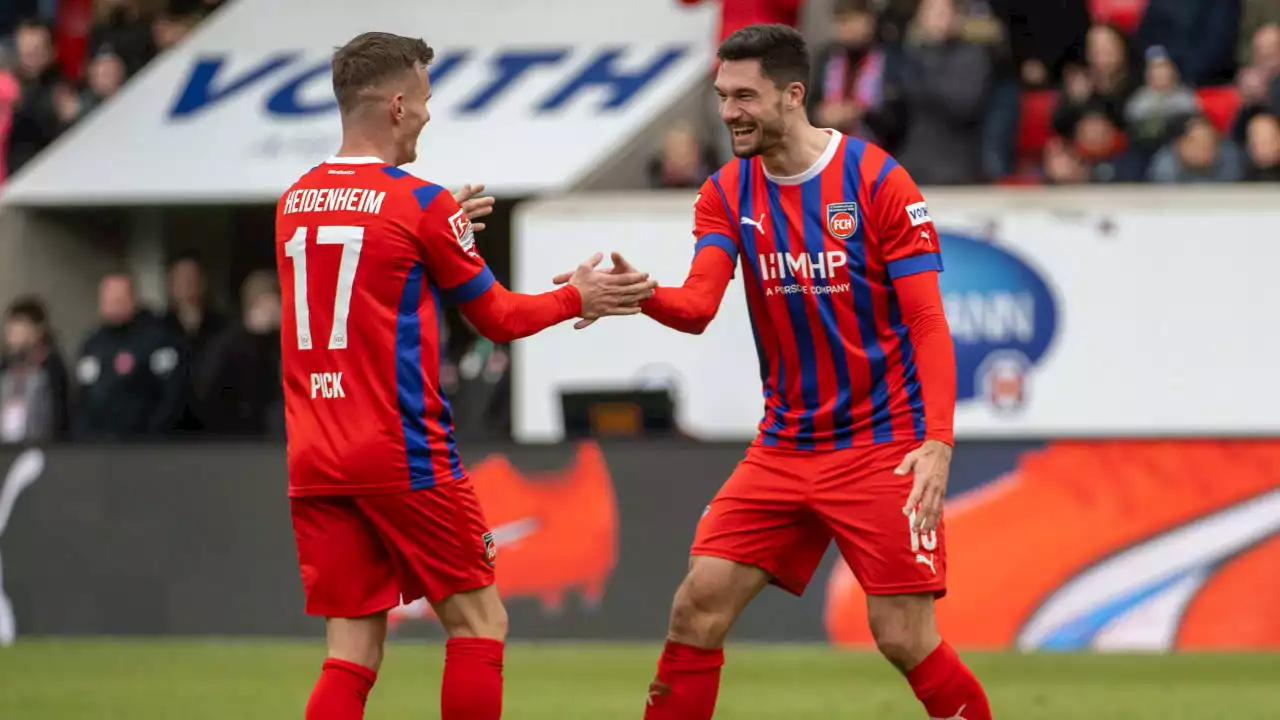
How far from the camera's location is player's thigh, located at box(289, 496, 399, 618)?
5.70 meters

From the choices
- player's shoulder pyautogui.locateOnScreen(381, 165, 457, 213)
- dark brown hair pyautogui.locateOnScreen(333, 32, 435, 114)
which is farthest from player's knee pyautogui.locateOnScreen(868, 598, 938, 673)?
dark brown hair pyautogui.locateOnScreen(333, 32, 435, 114)

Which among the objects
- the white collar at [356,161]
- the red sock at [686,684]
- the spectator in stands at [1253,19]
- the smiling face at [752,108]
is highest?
the spectator in stands at [1253,19]

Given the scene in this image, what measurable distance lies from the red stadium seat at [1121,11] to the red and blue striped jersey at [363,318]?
9572 millimetres

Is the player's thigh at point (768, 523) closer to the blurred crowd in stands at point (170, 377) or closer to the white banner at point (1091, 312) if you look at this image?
the white banner at point (1091, 312)

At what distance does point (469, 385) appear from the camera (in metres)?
13.7

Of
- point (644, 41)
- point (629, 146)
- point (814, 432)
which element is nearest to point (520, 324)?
point (814, 432)

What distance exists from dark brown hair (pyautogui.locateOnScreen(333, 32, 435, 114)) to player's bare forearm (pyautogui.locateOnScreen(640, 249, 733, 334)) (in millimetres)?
1051

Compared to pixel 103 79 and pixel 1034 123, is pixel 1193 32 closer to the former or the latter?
pixel 1034 123

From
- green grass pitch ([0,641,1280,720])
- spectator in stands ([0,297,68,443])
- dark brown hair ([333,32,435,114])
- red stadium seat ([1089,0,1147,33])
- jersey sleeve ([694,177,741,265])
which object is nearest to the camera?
dark brown hair ([333,32,435,114])

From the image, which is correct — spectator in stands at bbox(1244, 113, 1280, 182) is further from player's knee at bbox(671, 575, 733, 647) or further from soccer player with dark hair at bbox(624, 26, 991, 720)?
player's knee at bbox(671, 575, 733, 647)

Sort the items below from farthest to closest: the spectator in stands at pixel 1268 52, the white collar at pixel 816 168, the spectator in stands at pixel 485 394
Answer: the spectator in stands at pixel 485 394 < the spectator in stands at pixel 1268 52 < the white collar at pixel 816 168

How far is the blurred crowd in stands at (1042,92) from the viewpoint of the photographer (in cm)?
1319

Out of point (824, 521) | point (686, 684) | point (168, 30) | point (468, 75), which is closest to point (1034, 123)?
point (468, 75)

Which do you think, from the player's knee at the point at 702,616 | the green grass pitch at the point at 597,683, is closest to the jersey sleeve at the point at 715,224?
the player's knee at the point at 702,616
